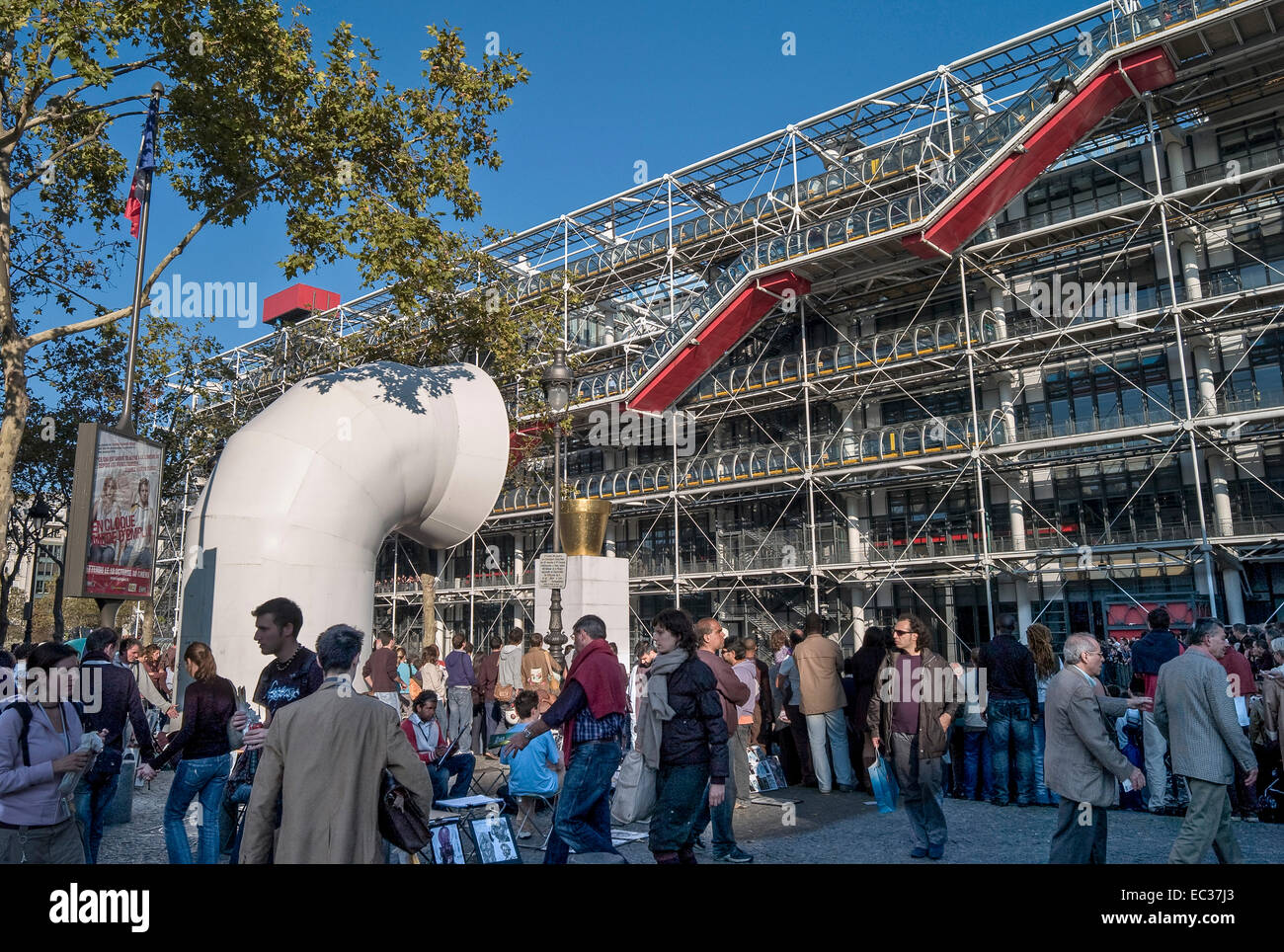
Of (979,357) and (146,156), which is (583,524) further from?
(979,357)

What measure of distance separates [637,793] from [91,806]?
10.5ft

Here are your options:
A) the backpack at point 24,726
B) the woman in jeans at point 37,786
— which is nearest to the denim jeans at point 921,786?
the woman in jeans at point 37,786

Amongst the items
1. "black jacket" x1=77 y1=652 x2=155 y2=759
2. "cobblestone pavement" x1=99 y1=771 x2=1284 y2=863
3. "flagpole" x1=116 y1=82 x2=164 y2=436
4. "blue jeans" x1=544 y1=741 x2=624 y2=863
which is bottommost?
"cobblestone pavement" x1=99 y1=771 x2=1284 y2=863

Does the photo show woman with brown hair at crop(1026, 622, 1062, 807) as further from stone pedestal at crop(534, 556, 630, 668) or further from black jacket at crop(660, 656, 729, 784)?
stone pedestal at crop(534, 556, 630, 668)

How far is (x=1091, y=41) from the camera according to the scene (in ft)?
62.5

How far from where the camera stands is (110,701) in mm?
5504

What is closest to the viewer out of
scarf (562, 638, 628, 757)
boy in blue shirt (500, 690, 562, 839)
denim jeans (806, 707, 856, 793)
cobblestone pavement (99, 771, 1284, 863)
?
scarf (562, 638, 628, 757)

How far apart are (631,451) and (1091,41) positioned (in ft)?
54.1

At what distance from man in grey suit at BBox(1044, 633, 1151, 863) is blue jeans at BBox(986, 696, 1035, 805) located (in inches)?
137

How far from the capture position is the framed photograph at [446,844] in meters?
5.52

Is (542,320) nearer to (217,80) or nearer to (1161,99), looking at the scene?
(217,80)

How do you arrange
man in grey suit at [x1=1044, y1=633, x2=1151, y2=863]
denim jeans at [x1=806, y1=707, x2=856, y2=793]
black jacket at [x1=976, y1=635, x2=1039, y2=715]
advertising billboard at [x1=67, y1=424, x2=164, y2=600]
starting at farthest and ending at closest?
denim jeans at [x1=806, y1=707, x2=856, y2=793]
black jacket at [x1=976, y1=635, x2=1039, y2=715]
advertising billboard at [x1=67, y1=424, x2=164, y2=600]
man in grey suit at [x1=1044, y1=633, x2=1151, y2=863]

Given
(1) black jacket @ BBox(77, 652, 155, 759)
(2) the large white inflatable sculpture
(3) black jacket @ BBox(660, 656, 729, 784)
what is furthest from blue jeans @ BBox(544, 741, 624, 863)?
(2) the large white inflatable sculpture

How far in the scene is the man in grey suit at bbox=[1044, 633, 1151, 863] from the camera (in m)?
4.73
